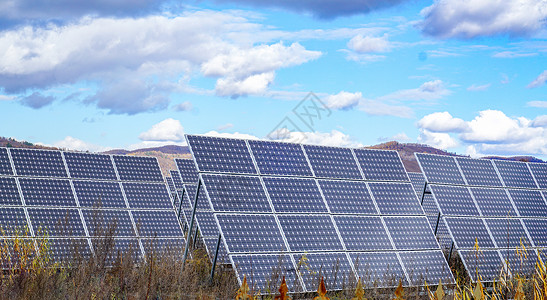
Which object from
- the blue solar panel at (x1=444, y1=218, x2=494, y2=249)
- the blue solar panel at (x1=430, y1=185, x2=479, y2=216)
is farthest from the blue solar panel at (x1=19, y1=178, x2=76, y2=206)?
the blue solar panel at (x1=444, y1=218, x2=494, y2=249)

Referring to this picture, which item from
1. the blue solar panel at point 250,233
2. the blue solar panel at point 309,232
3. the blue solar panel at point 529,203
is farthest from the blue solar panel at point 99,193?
the blue solar panel at point 529,203

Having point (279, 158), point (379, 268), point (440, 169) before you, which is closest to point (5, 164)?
point (279, 158)

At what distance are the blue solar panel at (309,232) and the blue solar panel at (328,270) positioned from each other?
0.25 meters

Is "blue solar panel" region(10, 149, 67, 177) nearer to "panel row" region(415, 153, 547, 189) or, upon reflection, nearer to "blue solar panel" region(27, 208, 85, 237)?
"blue solar panel" region(27, 208, 85, 237)

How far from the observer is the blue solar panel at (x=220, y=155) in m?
13.9

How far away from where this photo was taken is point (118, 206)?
18516 millimetres

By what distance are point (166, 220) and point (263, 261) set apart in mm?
7037

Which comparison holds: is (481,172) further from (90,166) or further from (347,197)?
(90,166)

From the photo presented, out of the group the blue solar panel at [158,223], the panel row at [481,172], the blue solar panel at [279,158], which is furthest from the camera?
the panel row at [481,172]

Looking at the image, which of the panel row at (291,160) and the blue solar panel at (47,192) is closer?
the panel row at (291,160)

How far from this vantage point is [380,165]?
17.1 m

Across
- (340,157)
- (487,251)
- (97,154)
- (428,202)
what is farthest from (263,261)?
(428,202)

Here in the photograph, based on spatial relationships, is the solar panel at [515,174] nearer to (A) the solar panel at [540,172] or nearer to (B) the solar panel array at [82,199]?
(A) the solar panel at [540,172]

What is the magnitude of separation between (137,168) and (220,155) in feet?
24.0
